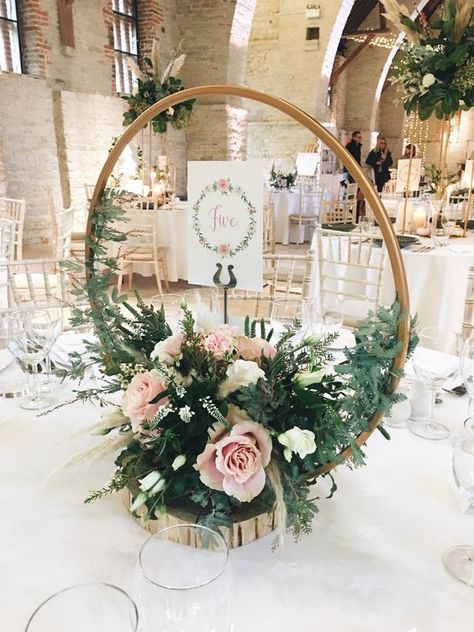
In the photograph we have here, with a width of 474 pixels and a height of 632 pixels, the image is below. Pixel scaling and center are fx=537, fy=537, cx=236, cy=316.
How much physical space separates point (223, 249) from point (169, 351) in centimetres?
32

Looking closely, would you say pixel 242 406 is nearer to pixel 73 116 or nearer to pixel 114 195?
pixel 114 195

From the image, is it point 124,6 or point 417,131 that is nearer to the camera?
point 124,6

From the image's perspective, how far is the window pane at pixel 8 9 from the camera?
19.8 feet

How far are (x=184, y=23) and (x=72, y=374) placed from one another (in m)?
8.51

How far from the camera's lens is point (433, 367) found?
1.15m

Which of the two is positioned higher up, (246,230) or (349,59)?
(349,59)

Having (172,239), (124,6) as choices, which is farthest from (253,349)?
(124,6)

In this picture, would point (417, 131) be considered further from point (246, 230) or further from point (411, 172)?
point (246, 230)

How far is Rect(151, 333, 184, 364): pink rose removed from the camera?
0.80 meters

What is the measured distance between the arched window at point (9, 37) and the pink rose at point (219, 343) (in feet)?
21.8

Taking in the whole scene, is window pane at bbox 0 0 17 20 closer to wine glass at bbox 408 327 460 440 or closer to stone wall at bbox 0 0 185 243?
stone wall at bbox 0 0 185 243

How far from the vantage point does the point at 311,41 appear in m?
A: 9.18

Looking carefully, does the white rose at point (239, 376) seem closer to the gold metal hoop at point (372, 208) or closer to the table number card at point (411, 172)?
the gold metal hoop at point (372, 208)

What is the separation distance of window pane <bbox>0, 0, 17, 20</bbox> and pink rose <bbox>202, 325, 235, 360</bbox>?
22.1ft
